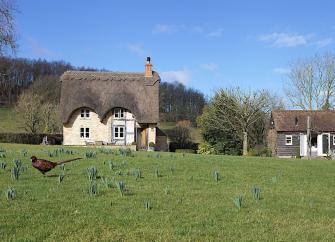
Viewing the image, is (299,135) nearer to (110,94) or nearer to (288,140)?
(288,140)

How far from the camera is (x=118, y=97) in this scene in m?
51.0

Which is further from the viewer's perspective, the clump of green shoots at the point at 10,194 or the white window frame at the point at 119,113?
the white window frame at the point at 119,113

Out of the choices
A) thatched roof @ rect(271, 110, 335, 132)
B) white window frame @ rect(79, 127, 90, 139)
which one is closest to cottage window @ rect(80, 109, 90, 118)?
white window frame @ rect(79, 127, 90, 139)

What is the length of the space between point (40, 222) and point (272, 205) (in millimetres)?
4516

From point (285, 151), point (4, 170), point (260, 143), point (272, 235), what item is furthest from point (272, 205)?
point (260, 143)

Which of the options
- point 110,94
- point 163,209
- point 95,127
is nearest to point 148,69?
point 110,94

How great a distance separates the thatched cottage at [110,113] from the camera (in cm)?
5025

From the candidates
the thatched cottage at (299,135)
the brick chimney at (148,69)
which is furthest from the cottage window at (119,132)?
the thatched cottage at (299,135)

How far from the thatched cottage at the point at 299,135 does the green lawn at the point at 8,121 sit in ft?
144

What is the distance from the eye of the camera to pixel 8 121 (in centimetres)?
8944

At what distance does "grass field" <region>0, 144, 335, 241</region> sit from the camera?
6.35m

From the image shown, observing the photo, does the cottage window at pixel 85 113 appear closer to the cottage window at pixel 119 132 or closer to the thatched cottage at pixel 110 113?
the thatched cottage at pixel 110 113

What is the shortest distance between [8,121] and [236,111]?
57.3m

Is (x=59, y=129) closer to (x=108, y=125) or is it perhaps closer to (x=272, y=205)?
(x=108, y=125)
